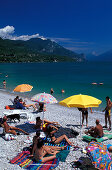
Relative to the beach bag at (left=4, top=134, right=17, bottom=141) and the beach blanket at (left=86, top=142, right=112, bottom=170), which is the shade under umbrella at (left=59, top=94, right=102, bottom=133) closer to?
the beach blanket at (left=86, top=142, right=112, bottom=170)

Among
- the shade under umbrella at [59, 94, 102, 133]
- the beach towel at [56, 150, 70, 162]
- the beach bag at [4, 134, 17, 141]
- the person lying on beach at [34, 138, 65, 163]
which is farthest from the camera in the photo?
the beach bag at [4, 134, 17, 141]

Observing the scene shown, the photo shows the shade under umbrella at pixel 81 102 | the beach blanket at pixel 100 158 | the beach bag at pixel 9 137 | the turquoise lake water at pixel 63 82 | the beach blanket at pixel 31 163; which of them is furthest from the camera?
the turquoise lake water at pixel 63 82

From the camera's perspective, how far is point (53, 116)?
14203mm

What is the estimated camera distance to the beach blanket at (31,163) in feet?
21.0

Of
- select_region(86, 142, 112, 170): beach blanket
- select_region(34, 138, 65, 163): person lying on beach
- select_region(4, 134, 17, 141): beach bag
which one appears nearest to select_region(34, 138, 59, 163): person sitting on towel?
select_region(34, 138, 65, 163): person lying on beach

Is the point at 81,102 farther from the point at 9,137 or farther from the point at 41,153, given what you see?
the point at 9,137

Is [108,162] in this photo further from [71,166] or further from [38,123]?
[38,123]

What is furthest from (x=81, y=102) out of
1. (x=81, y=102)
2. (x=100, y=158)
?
(x=100, y=158)

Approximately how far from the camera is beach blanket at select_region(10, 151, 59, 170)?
6.39 m

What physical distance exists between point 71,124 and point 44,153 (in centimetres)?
541

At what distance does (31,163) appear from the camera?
6625 mm

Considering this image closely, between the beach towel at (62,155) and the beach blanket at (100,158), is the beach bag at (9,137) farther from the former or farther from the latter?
the beach blanket at (100,158)

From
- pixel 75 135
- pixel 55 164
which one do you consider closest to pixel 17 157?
pixel 55 164

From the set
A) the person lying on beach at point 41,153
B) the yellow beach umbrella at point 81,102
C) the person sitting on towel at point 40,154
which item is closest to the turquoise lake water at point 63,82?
the yellow beach umbrella at point 81,102
